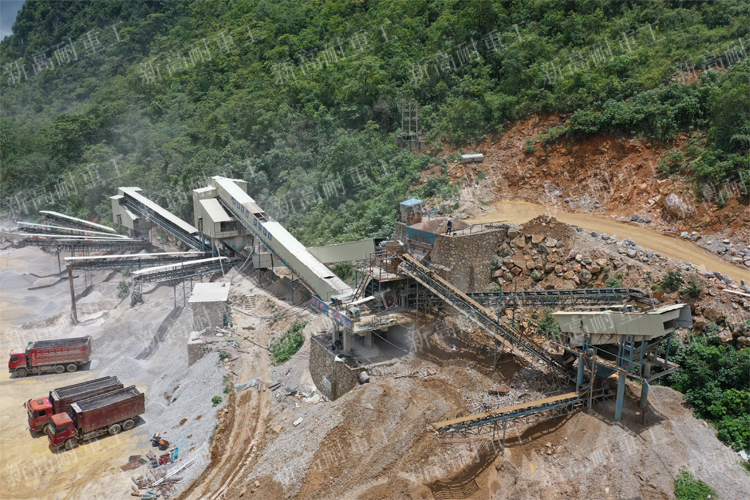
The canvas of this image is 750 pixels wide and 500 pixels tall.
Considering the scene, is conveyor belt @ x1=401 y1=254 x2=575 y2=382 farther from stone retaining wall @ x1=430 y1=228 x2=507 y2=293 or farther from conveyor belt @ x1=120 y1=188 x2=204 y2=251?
conveyor belt @ x1=120 y1=188 x2=204 y2=251

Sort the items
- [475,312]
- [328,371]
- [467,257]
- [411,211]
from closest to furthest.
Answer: [475,312]
[328,371]
[467,257]
[411,211]

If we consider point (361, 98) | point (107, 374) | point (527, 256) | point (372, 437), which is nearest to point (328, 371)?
point (372, 437)

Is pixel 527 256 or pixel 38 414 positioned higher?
pixel 38 414

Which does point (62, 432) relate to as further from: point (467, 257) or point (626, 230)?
point (626, 230)

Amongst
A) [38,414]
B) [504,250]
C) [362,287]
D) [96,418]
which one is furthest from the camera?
[504,250]

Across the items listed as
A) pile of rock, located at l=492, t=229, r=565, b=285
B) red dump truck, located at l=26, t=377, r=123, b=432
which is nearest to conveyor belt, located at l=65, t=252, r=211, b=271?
red dump truck, located at l=26, t=377, r=123, b=432

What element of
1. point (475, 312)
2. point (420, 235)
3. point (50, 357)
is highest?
point (420, 235)
